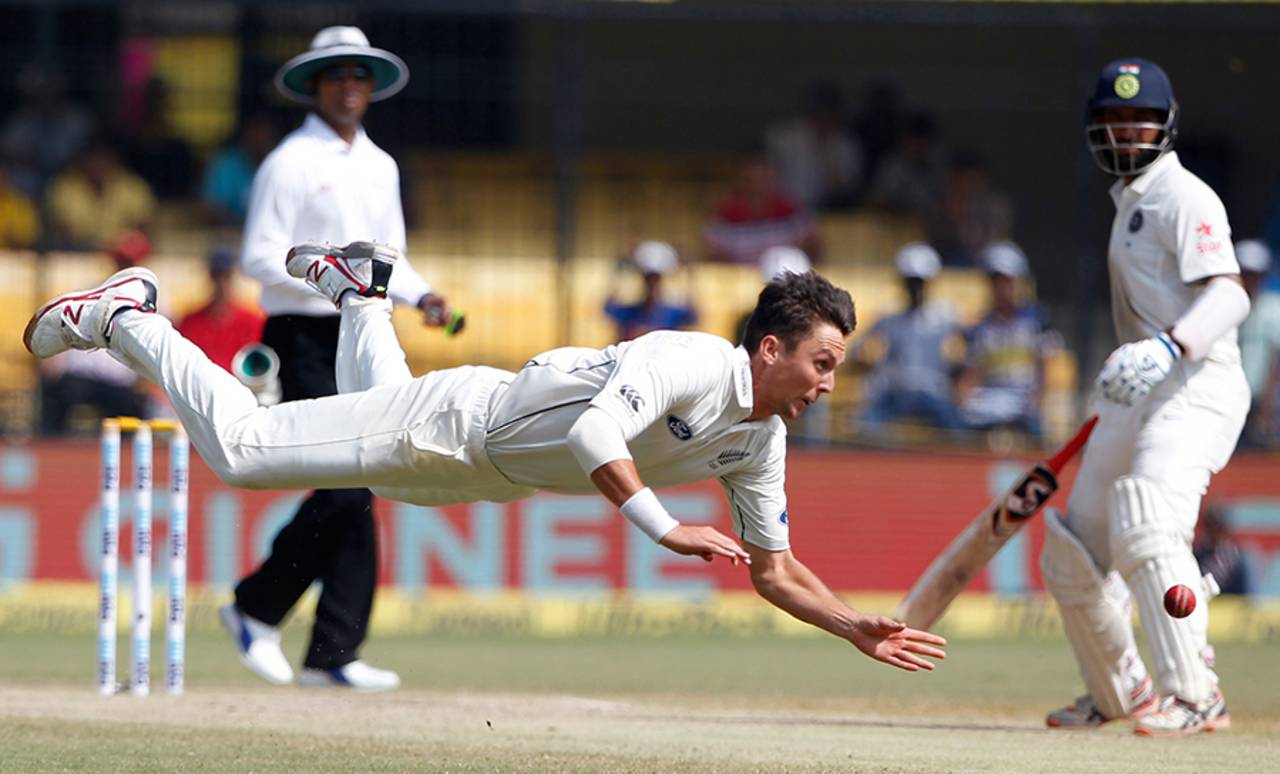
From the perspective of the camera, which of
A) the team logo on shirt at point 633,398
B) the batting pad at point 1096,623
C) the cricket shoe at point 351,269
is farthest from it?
the batting pad at point 1096,623

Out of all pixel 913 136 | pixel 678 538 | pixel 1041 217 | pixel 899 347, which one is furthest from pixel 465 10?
pixel 678 538

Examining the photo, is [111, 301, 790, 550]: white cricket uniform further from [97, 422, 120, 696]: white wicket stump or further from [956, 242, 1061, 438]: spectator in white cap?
[956, 242, 1061, 438]: spectator in white cap

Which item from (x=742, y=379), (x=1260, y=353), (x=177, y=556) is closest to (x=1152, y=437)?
(x=742, y=379)

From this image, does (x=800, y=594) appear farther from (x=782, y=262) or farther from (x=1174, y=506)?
(x=782, y=262)

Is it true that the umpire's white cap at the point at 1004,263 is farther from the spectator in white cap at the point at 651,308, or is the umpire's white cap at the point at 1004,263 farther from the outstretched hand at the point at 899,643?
the outstretched hand at the point at 899,643

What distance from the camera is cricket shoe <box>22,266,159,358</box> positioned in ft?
21.7

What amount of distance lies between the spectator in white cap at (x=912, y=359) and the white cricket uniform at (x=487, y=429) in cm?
652

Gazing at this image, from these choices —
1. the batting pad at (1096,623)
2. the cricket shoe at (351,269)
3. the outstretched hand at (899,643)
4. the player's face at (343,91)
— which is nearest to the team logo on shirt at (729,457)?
the outstretched hand at (899,643)

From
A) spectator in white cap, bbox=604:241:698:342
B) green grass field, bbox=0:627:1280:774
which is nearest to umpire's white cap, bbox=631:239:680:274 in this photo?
spectator in white cap, bbox=604:241:698:342

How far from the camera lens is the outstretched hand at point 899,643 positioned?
5605 millimetres

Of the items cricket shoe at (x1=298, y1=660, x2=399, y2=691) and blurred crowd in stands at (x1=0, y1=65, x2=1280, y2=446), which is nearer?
cricket shoe at (x1=298, y1=660, x2=399, y2=691)

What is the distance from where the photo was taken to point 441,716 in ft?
23.3

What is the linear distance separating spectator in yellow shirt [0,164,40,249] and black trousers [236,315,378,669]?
279 inches

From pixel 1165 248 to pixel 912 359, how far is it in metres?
5.68
